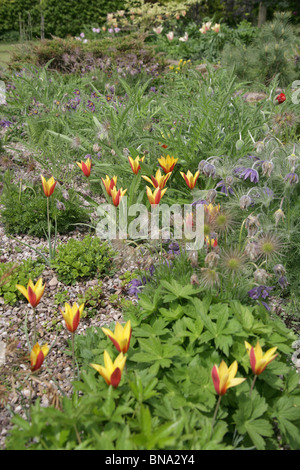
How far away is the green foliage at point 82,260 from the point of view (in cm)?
278

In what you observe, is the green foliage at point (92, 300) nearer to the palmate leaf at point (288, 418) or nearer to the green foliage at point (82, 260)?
the green foliage at point (82, 260)

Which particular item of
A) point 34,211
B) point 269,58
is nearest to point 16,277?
point 34,211

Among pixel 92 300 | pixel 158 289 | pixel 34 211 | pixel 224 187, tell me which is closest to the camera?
pixel 158 289

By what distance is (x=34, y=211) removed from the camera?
314 cm

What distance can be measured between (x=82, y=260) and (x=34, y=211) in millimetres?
594

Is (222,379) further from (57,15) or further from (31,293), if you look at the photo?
(57,15)

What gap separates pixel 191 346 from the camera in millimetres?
1836

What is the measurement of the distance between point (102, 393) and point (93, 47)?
23.3 feet

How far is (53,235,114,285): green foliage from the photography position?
278cm


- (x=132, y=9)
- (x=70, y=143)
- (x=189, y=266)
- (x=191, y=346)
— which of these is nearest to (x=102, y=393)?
(x=191, y=346)

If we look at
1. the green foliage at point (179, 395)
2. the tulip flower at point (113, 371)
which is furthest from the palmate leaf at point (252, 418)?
the tulip flower at point (113, 371)

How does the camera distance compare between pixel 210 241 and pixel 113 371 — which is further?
pixel 210 241

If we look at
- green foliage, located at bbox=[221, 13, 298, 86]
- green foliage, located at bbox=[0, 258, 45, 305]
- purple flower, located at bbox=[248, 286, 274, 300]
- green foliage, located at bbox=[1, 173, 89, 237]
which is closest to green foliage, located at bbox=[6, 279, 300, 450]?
purple flower, located at bbox=[248, 286, 274, 300]
